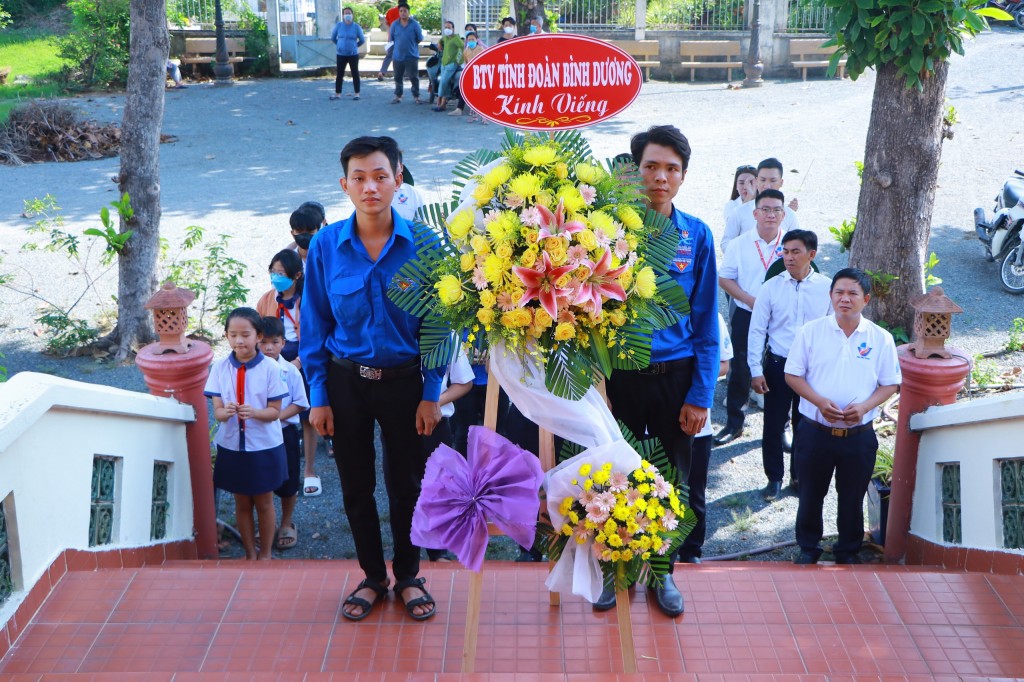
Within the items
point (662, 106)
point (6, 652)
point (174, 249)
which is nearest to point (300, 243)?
point (6, 652)

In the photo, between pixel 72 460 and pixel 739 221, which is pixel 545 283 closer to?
pixel 72 460

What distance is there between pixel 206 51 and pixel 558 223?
1920 centimetres

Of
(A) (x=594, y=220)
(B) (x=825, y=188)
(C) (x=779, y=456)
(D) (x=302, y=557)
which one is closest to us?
(A) (x=594, y=220)

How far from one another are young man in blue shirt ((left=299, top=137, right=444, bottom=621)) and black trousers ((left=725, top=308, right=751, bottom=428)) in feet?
11.6

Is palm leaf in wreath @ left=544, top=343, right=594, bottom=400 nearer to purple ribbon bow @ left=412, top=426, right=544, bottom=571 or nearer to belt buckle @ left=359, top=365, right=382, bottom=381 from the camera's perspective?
purple ribbon bow @ left=412, top=426, right=544, bottom=571

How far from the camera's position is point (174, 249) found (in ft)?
35.5

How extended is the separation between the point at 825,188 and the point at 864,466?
8.62 metres

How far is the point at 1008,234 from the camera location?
10.1m

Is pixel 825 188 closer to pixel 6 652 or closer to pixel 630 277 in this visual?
pixel 630 277

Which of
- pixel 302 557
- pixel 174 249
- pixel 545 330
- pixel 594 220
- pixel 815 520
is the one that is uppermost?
pixel 594 220

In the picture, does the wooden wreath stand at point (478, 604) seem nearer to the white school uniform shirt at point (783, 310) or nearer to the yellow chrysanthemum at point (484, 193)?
the yellow chrysanthemum at point (484, 193)

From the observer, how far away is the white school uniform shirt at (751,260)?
22.6ft

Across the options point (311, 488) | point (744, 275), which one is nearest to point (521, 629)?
point (311, 488)

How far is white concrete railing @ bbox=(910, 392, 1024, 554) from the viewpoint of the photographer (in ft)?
15.1
